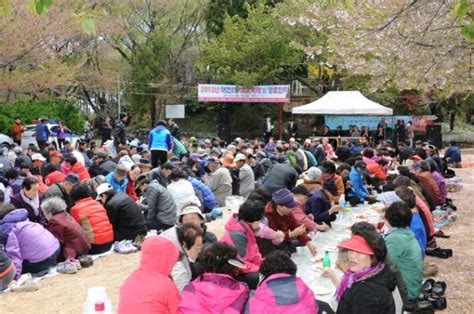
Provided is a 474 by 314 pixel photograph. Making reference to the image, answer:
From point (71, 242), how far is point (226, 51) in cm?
1984

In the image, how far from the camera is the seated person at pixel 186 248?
13.5 feet

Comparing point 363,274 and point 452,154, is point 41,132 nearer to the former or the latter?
point 452,154

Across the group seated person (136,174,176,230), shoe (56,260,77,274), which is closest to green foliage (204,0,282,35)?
seated person (136,174,176,230)

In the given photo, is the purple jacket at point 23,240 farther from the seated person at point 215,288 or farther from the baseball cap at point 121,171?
the seated person at point 215,288

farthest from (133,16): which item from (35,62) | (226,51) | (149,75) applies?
(35,62)

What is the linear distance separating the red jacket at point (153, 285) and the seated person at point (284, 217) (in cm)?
268

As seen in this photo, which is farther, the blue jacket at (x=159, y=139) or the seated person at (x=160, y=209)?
the blue jacket at (x=159, y=139)

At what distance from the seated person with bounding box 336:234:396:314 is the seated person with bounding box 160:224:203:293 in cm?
118

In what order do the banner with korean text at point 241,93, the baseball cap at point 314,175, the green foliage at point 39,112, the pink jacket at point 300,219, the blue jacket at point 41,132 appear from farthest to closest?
the banner with korean text at point 241,93 → the green foliage at point 39,112 → the blue jacket at point 41,132 → the baseball cap at point 314,175 → the pink jacket at point 300,219

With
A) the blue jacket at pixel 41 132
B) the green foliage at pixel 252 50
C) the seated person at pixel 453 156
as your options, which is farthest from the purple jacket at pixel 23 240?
the green foliage at pixel 252 50

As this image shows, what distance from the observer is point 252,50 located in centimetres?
2525

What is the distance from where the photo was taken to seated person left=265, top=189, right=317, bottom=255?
243 inches

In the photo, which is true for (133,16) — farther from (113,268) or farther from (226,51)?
(113,268)

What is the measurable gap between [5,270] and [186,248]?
2273 mm
